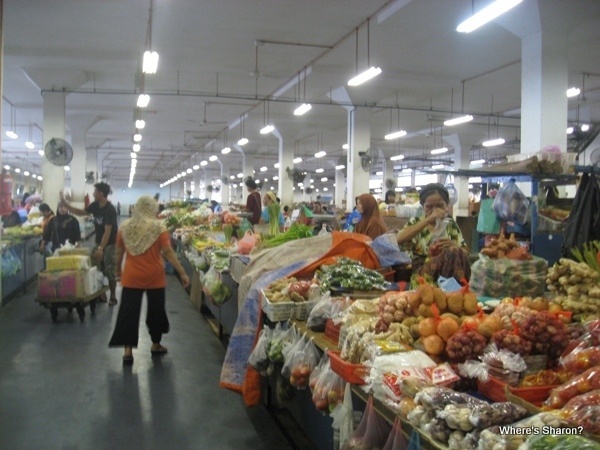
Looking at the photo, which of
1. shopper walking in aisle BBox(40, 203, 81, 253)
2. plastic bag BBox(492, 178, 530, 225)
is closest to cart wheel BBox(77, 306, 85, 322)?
shopper walking in aisle BBox(40, 203, 81, 253)

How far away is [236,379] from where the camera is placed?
160 inches

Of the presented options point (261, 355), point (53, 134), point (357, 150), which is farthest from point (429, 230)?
point (53, 134)

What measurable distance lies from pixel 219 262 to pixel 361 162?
9.39 metres

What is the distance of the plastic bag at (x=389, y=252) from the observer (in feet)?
14.8

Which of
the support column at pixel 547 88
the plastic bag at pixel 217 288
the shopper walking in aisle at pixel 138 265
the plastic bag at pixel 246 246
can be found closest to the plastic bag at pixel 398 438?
the shopper walking in aisle at pixel 138 265

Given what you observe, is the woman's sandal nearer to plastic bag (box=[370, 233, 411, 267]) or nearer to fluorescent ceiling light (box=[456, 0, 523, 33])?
plastic bag (box=[370, 233, 411, 267])

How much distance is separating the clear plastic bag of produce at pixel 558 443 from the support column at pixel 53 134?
1391 cm

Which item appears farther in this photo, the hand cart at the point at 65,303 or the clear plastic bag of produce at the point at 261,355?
the hand cart at the point at 65,303

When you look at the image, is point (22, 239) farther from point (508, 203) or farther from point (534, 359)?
point (534, 359)

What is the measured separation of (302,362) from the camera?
3.21 metres

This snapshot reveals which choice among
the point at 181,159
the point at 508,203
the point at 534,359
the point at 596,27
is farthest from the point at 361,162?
the point at 181,159

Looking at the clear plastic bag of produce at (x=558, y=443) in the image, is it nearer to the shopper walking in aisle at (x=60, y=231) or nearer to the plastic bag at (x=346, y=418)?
the plastic bag at (x=346, y=418)

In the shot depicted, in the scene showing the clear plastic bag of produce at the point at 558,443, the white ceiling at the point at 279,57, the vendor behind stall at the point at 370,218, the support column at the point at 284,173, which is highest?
the white ceiling at the point at 279,57

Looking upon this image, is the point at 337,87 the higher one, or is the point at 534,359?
the point at 337,87
